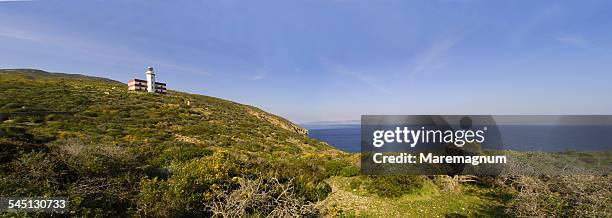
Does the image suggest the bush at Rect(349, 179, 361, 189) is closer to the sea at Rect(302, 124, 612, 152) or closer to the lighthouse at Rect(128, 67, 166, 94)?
the sea at Rect(302, 124, 612, 152)

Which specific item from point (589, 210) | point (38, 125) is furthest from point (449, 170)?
point (38, 125)

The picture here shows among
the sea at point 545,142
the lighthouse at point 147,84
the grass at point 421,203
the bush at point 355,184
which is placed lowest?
the sea at point 545,142

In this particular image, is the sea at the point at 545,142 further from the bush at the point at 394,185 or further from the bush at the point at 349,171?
the bush at the point at 349,171

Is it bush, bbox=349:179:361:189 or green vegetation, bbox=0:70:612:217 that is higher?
green vegetation, bbox=0:70:612:217

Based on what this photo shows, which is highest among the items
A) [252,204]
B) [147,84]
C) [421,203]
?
[147,84]

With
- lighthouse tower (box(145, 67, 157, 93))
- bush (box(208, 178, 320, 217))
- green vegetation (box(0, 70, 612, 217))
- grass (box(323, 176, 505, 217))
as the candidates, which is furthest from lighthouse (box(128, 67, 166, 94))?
bush (box(208, 178, 320, 217))

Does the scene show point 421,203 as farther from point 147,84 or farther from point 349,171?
point 147,84

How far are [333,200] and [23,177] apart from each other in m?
6.36

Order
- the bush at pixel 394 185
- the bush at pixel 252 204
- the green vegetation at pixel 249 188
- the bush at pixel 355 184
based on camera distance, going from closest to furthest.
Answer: the green vegetation at pixel 249 188 → the bush at pixel 252 204 → the bush at pixel 394 185 → the bush at pixel 355 184

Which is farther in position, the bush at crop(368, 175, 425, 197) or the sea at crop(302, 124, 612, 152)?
the sea at crop(302, 124, 612, 152)

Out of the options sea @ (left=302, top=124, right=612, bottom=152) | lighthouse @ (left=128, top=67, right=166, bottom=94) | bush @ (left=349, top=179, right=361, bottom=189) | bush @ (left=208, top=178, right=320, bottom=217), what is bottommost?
sea @ (left=302, top=124, right=612, bottom=152)

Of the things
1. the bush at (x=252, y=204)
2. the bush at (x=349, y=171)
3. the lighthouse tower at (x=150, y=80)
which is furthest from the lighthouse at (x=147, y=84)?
the bush at (x=252, y=204)

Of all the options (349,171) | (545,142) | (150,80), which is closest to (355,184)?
(349,171)

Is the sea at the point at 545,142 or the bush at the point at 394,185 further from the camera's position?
the sea at the point at 545,142
